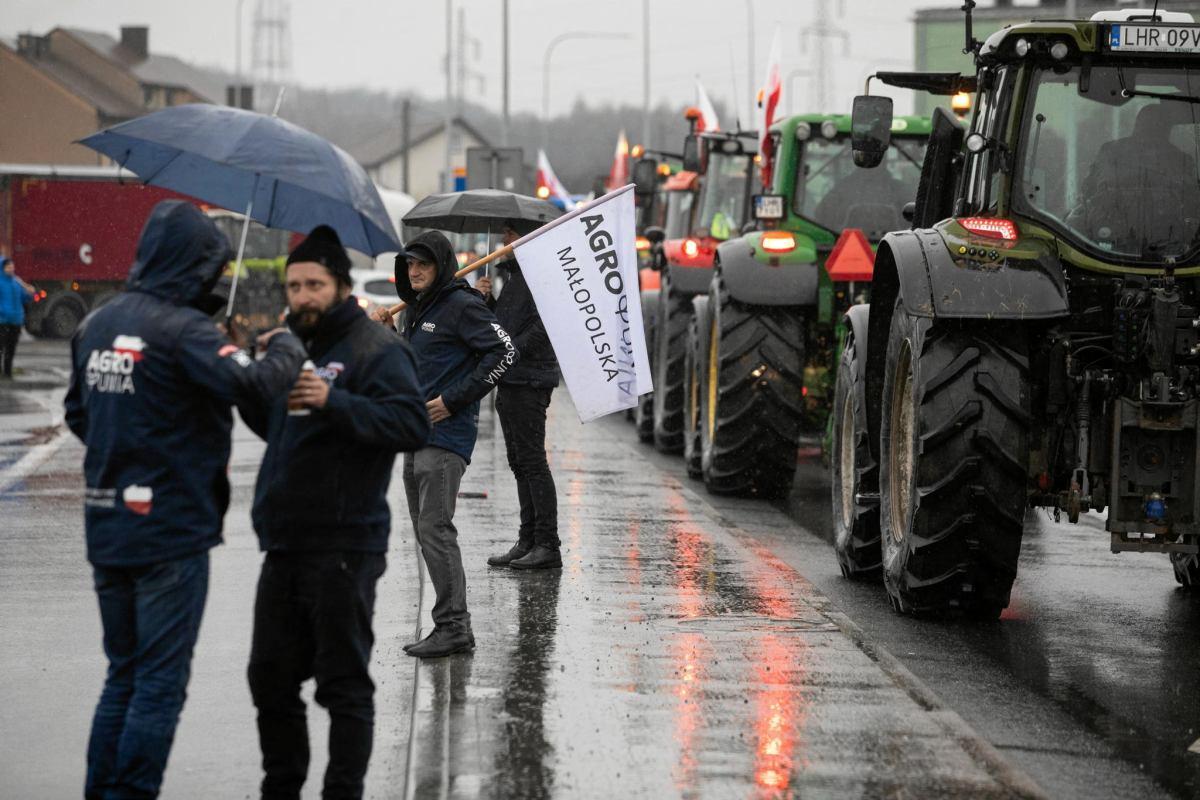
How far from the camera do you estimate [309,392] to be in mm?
5414

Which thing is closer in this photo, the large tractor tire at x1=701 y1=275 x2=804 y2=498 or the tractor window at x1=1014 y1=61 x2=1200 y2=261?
the tractor window at x1=1014 y1=61 x2=1200 y2=261

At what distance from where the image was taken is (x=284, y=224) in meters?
7.16

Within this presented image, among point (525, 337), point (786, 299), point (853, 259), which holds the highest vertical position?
point (853, 259)

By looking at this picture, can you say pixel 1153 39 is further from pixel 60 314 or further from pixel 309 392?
pixel 60 314

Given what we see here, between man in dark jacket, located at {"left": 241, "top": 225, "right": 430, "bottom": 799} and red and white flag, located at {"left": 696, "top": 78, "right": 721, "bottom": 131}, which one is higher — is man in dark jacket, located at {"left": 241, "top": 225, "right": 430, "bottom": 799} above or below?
below

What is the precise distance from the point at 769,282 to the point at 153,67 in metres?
93.4

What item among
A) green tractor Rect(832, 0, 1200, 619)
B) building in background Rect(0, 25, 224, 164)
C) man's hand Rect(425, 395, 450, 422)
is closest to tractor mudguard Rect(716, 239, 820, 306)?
green tractor Rect(832, 0, 1200, 619)

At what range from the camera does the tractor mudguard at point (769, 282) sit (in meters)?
13.7

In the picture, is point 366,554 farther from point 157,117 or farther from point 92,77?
point 92,77

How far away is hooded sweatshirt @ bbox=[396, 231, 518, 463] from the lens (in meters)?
8.36

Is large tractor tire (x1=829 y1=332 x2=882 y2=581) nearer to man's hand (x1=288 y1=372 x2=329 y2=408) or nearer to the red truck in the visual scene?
man's hand (x1=288 y1=372 x2=329 y2=408)

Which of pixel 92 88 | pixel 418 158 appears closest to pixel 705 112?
pixel 92 88

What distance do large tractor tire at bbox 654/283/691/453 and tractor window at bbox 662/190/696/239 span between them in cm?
159

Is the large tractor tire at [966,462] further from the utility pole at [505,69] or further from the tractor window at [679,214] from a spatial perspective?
the utility pole at [505,69]
